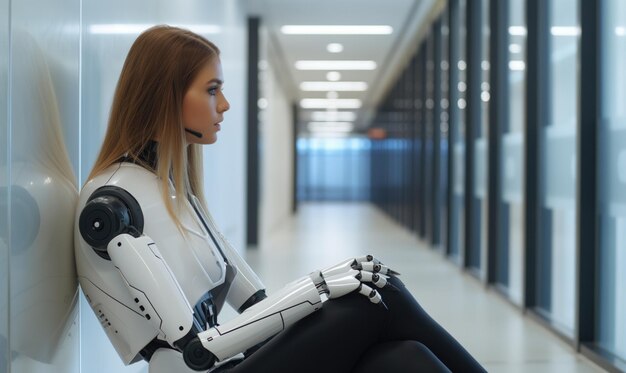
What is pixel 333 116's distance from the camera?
28.6 metres

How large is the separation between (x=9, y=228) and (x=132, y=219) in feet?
0.90

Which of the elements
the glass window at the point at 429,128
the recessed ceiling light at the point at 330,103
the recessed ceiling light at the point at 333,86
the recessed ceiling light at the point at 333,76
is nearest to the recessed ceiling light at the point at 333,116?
the recessed ceiling light at the point at 330,103

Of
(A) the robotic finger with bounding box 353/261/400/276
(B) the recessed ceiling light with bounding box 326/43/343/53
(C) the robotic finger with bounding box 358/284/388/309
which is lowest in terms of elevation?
(C) the robotic finger with bounding box 358/284/388/309

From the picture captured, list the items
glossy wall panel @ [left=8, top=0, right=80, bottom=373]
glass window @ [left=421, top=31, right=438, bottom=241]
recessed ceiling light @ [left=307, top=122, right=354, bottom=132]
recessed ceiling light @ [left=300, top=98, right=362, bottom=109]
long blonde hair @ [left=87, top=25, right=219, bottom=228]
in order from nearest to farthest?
1. glossy wall panel @ [left=8, top=0, right=80, bottom=373]
2. long blonde hair @ [left=87, top=25, right=219, bottom=228]
3. glass window @ [left=421, top=31, right=438, bottom=241]
4. recessed ceiling light @ [left=300, top=98, right=362, bottom=109]
5. recessed ceiling light @ [left=307, top=122, right=354, bottom=132]

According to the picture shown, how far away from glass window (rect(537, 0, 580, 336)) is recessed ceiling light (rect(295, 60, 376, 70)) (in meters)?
10.2

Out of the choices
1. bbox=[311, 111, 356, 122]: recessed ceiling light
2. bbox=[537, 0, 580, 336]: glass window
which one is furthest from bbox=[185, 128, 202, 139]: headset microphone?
bbox=[311, 111, 356, 122]: recessed ceiling light

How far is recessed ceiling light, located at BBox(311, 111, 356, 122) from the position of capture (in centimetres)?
2733

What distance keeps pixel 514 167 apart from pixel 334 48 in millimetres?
8083

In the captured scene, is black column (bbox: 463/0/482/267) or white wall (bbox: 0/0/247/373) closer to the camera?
white wall (bbox: 0/0/247/373)

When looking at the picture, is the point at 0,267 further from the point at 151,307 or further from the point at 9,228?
the point at 151,307

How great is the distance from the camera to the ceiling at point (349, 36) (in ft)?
34.1

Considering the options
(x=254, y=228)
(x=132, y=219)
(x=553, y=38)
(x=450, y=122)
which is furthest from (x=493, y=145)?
(x=132, y=219)

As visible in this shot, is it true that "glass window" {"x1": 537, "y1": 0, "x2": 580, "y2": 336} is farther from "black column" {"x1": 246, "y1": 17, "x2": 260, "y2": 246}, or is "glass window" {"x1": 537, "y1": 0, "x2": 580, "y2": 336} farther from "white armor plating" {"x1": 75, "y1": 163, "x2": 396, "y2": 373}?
"black column" {"x1": 246, "y1": 17, "x2": 260, "y2": 246}

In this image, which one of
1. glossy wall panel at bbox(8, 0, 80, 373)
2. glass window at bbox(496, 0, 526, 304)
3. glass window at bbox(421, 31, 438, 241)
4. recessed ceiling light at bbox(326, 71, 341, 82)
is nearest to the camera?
glossy wall panel at bbox(8, 0, 80, 373)
